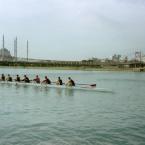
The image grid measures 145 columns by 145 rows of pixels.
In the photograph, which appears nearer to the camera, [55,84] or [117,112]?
[117,112]

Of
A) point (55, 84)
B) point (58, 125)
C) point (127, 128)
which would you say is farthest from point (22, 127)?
point (55, 84)

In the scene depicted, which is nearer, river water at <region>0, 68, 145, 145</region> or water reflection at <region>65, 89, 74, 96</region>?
river water at <region>0, 68, 145, 145</region>

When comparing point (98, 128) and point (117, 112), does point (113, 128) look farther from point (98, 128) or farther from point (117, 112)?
point (117, 112)

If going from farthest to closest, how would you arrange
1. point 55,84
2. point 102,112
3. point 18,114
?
1. point 55,84
2. point 102,112
3. point 18,114

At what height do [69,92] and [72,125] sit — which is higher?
[69,92]

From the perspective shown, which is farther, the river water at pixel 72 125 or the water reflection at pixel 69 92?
the water reflection at pixel 69 92

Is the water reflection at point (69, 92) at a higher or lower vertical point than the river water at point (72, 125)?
higher

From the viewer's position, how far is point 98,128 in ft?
74.3

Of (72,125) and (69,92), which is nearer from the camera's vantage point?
(72,125)

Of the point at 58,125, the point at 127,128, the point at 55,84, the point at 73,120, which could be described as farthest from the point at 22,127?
the point at 55,84

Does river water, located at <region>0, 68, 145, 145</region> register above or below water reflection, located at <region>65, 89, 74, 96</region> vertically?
below

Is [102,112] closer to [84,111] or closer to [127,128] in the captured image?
[84,111]

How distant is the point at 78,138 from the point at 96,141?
1.12 meters

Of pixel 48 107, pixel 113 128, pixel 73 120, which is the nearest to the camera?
pixel 113 128
